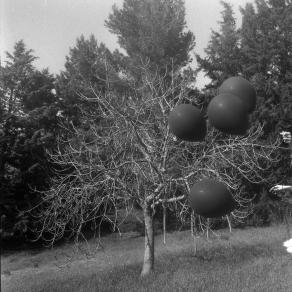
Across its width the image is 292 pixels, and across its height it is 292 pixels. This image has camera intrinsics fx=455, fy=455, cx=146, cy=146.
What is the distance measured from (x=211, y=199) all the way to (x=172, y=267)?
931 cm

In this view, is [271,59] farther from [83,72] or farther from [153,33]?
[83,72]

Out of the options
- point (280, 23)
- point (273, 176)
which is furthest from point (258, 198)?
point (280, 23)

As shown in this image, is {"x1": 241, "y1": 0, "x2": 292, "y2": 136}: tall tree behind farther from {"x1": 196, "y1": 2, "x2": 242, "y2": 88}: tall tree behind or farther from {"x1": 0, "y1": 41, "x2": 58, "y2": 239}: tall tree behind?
{"x1": 0, "y1": 41, "x2": 58, "y2": 239}: tall tree behind

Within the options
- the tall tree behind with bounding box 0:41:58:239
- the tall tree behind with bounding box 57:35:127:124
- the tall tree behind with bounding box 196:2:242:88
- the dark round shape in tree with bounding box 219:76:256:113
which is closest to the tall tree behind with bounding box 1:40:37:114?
the tall tree behind with bounding box 0:41:58:239

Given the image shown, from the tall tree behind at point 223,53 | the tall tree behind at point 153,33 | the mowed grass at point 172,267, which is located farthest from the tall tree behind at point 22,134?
the tall tree behind at point 223,53

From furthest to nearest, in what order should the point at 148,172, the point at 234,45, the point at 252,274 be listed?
the point at 234,45 → the point at 148,172 → the point at 252,274

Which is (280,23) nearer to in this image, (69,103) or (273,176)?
(273,176)

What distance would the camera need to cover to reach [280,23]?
2117 centimetres

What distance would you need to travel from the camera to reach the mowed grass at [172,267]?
9242mm

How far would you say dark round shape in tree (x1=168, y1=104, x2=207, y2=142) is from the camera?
2434mm

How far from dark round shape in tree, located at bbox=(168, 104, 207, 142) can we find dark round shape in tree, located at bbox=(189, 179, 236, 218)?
0.97 ft

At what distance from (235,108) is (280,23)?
20463mm

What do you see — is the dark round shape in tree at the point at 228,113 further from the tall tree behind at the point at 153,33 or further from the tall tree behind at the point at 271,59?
the tall tree behind at the point at 271,59

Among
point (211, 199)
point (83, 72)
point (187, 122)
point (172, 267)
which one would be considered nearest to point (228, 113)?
point (187, 122)
